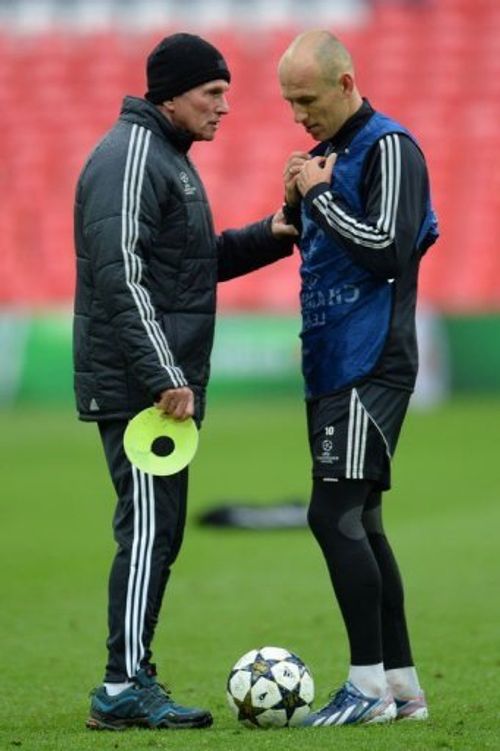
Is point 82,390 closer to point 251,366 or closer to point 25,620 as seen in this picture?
point 25,620

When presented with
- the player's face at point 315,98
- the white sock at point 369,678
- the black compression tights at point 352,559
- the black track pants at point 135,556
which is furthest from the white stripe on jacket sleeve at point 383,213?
the white sock at point 369,678

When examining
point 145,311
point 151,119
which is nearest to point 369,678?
point 145,311

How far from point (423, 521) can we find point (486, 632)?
14.0 ft

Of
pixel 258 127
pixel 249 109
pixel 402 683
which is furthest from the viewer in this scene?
pixel 249 109

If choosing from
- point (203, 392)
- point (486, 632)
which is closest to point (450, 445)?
point (486, 632)

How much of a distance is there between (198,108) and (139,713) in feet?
6.70

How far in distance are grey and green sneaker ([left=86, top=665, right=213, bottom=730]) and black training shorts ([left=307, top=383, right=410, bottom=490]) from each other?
0.89 metres

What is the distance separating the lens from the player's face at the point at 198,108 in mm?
5891

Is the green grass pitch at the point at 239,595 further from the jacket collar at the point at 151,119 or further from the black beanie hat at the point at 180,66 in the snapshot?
the black beanie hat at the point at 180,66

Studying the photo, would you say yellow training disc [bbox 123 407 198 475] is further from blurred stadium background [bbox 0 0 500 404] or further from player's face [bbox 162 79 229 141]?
blurred stadium background [bbox 0 0 500 404]

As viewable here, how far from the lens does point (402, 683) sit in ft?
19.1

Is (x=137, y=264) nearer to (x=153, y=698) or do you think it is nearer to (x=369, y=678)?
(x=153, y=698)

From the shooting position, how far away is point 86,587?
31.6 feet

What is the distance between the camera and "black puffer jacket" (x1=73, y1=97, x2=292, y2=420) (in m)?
5.61
